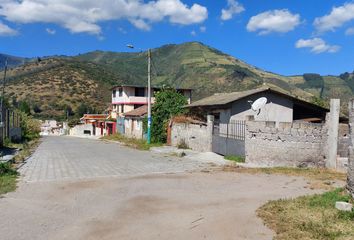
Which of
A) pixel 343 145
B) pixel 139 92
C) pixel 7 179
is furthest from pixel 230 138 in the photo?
pixel 139 92

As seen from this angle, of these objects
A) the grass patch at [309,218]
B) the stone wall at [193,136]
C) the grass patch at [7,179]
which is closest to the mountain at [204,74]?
the stone wall at [193,136]

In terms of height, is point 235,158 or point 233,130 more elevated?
point 233,130

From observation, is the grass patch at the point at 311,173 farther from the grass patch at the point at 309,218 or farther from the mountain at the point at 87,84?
the mountain at the point at 87,84

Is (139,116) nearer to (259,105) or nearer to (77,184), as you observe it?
(259,105)

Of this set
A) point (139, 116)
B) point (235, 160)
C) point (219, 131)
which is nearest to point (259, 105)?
point (219, 131)

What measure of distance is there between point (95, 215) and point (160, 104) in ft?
79.8

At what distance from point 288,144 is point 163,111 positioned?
16699mm

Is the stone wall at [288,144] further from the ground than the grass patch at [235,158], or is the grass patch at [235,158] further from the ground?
the stone wall at [288,144]

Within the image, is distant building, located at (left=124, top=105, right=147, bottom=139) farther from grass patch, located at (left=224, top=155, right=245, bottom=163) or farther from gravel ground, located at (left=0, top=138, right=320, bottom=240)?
gravel ground, located at (left=0, top=138, right=320, bottom=240)

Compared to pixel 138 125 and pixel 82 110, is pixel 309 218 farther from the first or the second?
pixel 82 110

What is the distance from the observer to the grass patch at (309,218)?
6.84 m

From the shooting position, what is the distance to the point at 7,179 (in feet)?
42.4

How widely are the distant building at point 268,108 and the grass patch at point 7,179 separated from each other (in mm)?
13672

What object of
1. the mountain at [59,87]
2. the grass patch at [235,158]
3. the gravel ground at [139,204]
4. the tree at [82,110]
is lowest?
the gravel ground at [139,204]
